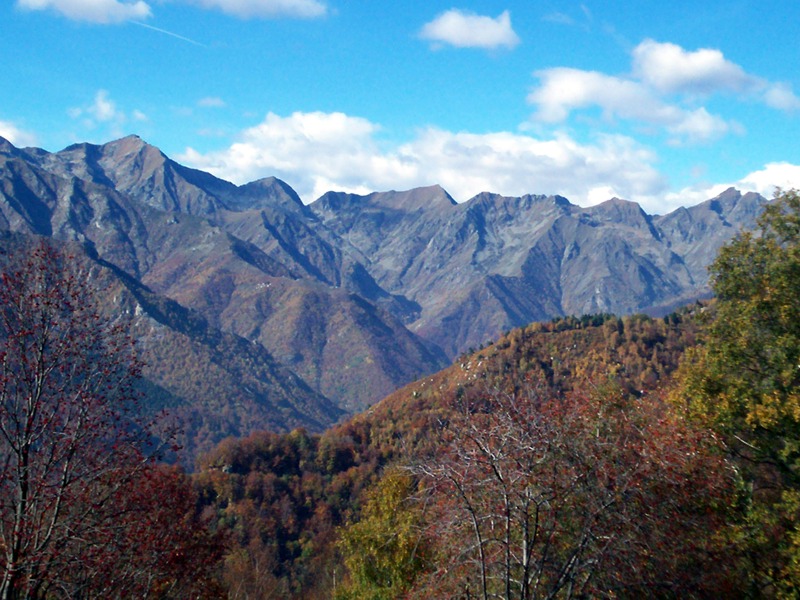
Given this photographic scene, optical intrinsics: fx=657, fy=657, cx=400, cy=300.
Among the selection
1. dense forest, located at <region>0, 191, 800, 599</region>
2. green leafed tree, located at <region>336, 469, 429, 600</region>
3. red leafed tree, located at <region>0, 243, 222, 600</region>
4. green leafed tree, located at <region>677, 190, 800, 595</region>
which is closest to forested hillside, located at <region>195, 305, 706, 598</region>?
green leafed tree, located at <region>336, 469, 429, 600</region>

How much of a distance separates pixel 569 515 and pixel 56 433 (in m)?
10.4

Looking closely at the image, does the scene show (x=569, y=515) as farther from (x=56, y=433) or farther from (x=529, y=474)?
(x=56, y=433)

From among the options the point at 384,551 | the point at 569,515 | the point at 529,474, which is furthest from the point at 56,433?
the point at 384,551

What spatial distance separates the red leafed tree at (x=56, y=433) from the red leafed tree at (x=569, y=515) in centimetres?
666

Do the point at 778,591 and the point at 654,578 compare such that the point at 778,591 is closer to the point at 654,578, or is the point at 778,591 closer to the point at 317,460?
the point at 654,578

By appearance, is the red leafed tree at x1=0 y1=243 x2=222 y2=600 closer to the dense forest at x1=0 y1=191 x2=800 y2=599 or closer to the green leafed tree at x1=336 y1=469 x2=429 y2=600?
the dense forest at x1=0 y1=191 x2=800 y2=599

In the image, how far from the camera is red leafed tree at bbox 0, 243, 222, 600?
12359mm

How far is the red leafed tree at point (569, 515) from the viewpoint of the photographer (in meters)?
12.8

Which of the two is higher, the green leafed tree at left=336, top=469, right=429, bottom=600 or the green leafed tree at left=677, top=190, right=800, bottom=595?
the green leafed tree at left=677, top=190, right=800, bottom=595

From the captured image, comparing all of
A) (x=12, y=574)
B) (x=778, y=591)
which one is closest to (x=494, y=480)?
(x=778, y=591)

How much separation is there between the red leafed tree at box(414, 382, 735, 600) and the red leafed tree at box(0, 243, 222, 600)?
6.66 meters

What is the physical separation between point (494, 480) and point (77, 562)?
799cm

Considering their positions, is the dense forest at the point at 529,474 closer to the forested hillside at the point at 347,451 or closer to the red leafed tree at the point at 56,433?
the red leafed tree at the point at 56,433

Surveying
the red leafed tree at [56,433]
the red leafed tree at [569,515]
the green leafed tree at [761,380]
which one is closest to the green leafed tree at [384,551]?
the red leafed tree at [569,515]
